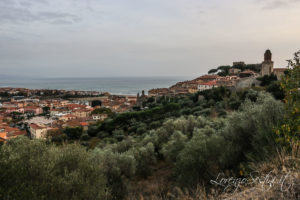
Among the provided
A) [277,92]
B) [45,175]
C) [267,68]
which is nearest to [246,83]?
[267,68]

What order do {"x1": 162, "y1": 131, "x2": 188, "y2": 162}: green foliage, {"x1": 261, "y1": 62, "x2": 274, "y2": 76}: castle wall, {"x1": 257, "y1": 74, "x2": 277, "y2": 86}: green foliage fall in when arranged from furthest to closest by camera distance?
{"x1": 261, "y1": 62, "x2": 274, "y2": 76}: castle wall → {"x1": 257, "y1": 74, "x2": 277, "y2": 86}: green foliage → {"x1": 162, "y1": 131, "x2": 188, "y2": 162}: green foliage

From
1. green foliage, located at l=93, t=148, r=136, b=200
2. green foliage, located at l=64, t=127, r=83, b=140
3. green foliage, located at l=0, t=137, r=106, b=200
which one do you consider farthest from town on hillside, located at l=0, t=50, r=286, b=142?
green foliage, located at l=0, t=137, r=106, b=200

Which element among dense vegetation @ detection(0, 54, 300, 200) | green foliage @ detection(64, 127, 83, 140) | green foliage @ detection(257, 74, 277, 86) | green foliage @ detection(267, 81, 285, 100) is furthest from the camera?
green foliage @ detection(257, 74, 277, 86)

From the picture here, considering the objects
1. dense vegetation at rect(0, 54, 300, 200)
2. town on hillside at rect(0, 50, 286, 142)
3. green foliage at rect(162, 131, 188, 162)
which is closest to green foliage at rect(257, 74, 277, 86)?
town on hillside at rect(0, 50, 286, 142)

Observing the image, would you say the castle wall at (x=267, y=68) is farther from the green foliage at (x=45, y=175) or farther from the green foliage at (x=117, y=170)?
the green foliage at (x=45, y=175)

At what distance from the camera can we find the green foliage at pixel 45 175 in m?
4.86

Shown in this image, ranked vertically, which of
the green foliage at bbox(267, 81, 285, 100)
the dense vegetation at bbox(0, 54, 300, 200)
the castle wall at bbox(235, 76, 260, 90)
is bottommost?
the dense vegetation at bbox(0, 54, 300, 200)

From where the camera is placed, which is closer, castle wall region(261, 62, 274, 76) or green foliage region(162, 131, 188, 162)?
green foliage region(162, 131, 188, 162)

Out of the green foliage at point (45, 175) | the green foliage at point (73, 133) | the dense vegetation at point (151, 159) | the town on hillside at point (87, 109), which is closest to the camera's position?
the dense vegetation at point (151, 159)

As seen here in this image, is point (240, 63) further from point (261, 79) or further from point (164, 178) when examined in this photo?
point (164, 178)

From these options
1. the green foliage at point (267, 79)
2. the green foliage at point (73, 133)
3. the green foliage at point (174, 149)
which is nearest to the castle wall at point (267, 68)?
the green foliage at point (267, 79)

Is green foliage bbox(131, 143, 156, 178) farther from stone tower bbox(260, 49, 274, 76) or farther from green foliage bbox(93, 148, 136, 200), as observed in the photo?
stone tower bbox(260, 49, 274, 76)

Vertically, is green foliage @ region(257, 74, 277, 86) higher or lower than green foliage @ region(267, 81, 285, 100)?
higher

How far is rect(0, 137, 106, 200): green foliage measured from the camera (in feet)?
15.9
